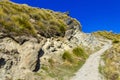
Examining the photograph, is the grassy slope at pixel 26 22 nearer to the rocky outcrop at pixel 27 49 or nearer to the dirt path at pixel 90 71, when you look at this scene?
the rocky outcrop at pixel 27 49

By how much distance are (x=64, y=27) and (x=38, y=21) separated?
8.83 meters

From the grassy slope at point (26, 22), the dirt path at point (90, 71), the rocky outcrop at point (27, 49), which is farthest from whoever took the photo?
the dirt path at point (90, 71)

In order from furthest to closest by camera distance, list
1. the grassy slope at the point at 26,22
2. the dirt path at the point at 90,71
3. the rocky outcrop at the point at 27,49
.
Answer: the dirt path at the point at 90,71, the grassy slope at the point at 26,22, the rocky outcrop at the point at 27,49

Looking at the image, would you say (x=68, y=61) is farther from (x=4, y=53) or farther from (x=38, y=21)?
(x=4, y=53)

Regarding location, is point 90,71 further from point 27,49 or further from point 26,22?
point 26,22

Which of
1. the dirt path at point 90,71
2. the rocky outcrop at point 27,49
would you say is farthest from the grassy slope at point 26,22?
the dirt path at point 90,71

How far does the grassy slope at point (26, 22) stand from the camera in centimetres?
3775

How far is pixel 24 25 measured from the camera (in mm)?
40250

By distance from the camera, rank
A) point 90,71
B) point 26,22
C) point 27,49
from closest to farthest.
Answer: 1. point 27,49
2. point 26,22
3. point 90,71

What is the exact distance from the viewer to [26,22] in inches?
1619

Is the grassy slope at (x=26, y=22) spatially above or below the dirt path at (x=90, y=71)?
above

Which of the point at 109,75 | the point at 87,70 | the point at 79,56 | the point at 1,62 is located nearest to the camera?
the point at 1,62

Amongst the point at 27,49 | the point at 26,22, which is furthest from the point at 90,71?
the point at 26,22

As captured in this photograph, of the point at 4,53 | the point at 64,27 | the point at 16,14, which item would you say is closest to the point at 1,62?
the point at 4,53
